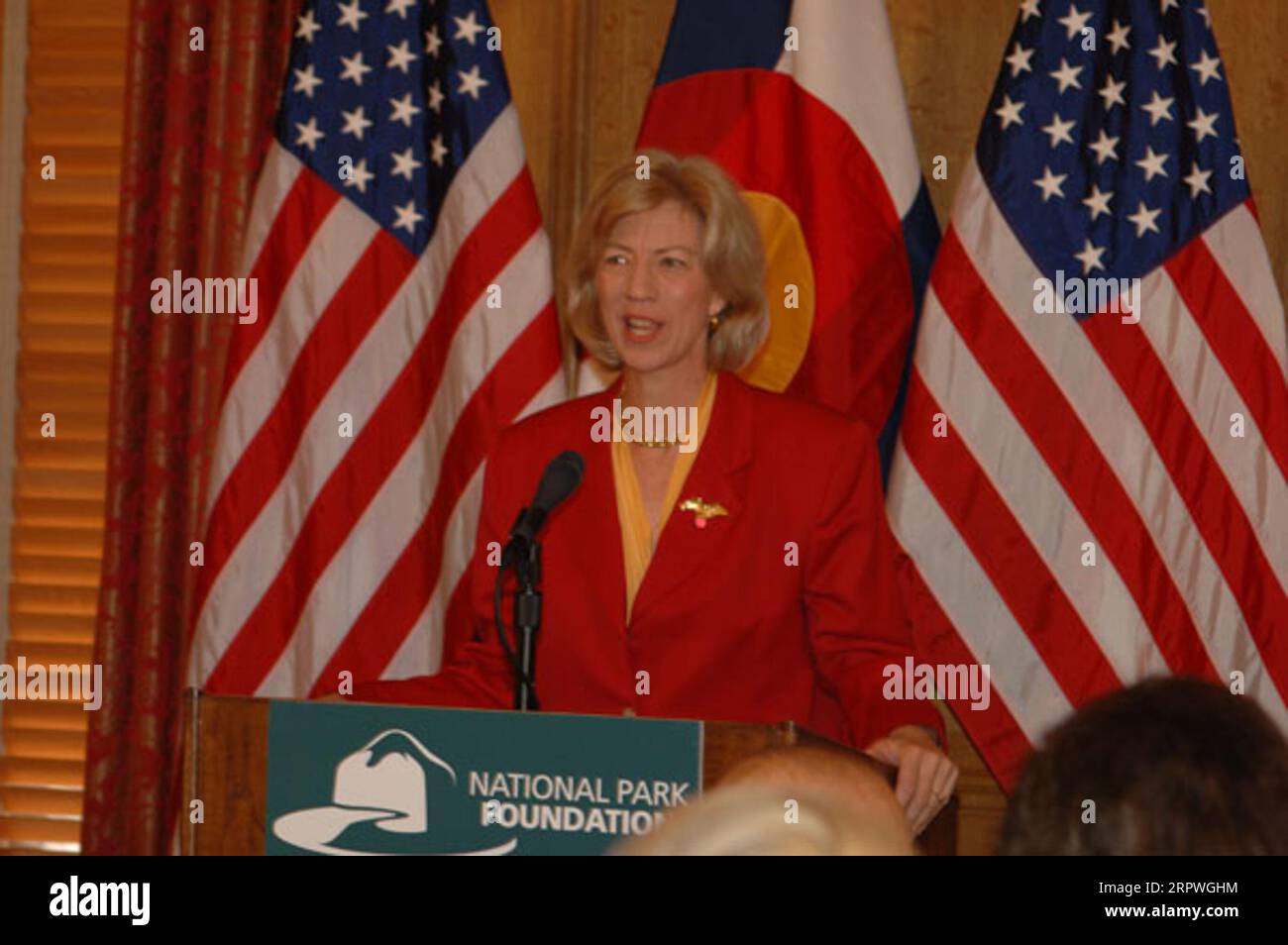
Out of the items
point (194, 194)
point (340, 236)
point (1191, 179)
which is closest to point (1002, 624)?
point (1191, 179)

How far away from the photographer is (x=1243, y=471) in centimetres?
418

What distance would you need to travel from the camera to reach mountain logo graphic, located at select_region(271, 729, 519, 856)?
96.7 inches

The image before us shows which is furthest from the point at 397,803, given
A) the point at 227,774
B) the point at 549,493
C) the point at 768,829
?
the point at 768,829

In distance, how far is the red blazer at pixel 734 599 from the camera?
3256 mm

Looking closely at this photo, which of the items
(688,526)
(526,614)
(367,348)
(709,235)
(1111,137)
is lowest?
(526,614)

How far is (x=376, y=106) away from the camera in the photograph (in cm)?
463

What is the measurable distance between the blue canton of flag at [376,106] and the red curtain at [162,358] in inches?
8.3

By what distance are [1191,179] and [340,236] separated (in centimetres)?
204

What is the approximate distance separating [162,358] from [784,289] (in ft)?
5.39

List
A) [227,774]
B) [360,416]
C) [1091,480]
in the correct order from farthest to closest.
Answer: [360,416] < [1091,480] < [227,774]

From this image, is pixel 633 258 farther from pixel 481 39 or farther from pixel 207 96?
pixel 207 96

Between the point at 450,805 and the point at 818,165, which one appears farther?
the point at 818,165

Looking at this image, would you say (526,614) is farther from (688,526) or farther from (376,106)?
(376,106)

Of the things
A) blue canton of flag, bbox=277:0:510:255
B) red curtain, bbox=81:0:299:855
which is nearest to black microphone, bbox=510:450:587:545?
blue canton of flag, bbox=277:0:510:255
